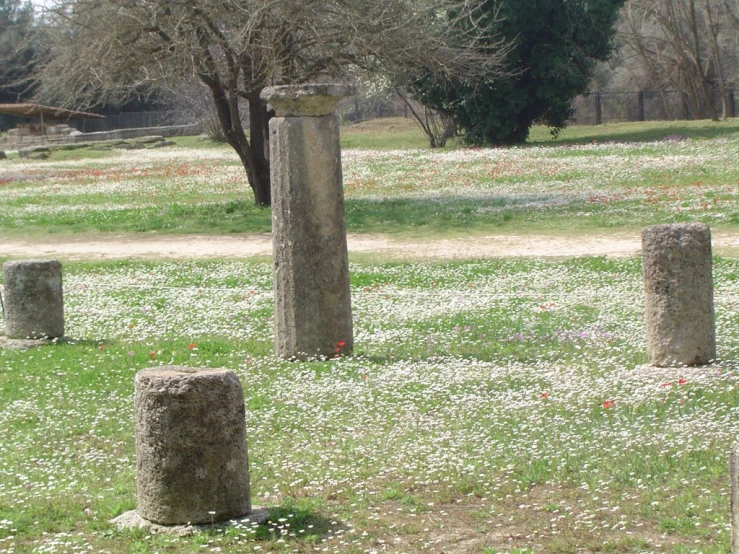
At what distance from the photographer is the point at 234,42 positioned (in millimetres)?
23062

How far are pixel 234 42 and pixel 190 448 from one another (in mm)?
18199

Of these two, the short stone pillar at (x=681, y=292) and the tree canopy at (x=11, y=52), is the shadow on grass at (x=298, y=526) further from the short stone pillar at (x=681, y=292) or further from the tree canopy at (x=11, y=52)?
the tree canopy at (x=11, y=52)

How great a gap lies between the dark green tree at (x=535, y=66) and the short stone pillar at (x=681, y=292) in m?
31.9

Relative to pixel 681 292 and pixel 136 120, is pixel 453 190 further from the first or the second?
pixel 136 120

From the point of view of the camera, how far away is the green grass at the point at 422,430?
5.92 meters

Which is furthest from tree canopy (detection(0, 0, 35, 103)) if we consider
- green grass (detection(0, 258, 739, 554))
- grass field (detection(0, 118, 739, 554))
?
green grass (detection(0, 258, 739, 554))

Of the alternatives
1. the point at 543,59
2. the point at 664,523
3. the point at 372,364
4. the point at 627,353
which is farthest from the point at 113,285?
the point at 543,59

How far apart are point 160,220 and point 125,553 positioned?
19.7 metres

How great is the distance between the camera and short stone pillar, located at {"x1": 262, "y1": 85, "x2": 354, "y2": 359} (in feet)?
34.5

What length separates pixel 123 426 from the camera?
28.1ft

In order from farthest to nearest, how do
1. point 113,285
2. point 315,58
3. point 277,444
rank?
point 315,58 < point 113,285 < point 277,444

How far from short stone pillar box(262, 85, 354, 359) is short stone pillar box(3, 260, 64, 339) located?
10.5 ft

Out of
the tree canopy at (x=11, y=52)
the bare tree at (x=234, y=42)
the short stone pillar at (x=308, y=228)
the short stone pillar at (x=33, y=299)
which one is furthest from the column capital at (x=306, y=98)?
the tree canopy at (x=11, y=52)

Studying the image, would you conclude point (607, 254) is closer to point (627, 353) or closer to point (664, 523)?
point (627, 353)
